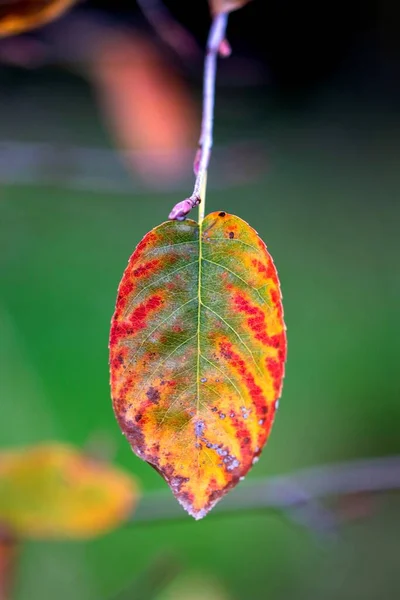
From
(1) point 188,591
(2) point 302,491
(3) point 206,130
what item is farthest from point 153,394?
(1) point 188,591

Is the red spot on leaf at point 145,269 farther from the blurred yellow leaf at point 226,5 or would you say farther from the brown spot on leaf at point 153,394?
the blurred yellow leaf at point 226,5

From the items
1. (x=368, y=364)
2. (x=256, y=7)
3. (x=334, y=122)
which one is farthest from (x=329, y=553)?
(x=334, y=122)

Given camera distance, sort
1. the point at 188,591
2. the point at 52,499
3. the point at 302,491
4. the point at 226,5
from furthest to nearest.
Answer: the point at 188,591 < the point at 302,491 < the point at 52,499 < the point at 226,5

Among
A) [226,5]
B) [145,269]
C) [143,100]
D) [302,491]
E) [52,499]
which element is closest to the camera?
[145,269]

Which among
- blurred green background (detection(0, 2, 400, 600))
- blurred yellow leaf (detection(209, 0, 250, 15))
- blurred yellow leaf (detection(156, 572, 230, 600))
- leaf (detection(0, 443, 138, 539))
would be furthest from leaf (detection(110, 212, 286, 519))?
blurred green background (detection(0, 2, 400, 600))

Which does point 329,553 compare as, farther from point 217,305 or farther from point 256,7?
point 217,305

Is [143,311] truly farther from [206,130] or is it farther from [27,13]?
[27,13]

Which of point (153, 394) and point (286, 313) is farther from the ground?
point (153, 394)
